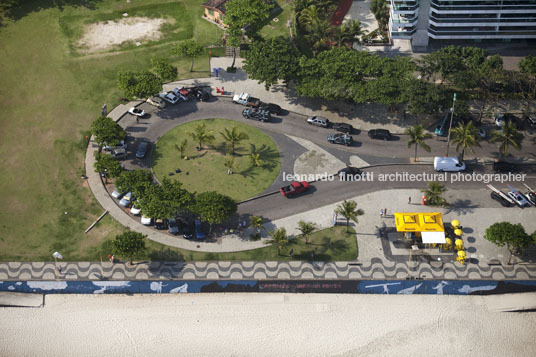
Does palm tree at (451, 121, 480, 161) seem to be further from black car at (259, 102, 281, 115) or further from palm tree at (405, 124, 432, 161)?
black car at (259, 102, 281, 115)

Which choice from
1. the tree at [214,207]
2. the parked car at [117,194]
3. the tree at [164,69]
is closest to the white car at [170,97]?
the tree at [164,69]

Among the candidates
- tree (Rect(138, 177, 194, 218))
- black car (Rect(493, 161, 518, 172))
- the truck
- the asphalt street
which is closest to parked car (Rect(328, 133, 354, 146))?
the asphalt street

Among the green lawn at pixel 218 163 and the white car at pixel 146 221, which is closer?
the white car at pixel 146 221

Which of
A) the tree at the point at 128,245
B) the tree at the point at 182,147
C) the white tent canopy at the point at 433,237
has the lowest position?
the white tent canopy at the point at 433,237

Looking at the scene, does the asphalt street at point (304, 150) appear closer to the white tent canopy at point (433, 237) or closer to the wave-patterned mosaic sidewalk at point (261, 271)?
the wave-patterned mosaic sidewalk at point (261, 271)

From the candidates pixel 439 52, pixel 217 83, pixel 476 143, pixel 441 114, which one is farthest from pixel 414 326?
pixel 217 83
